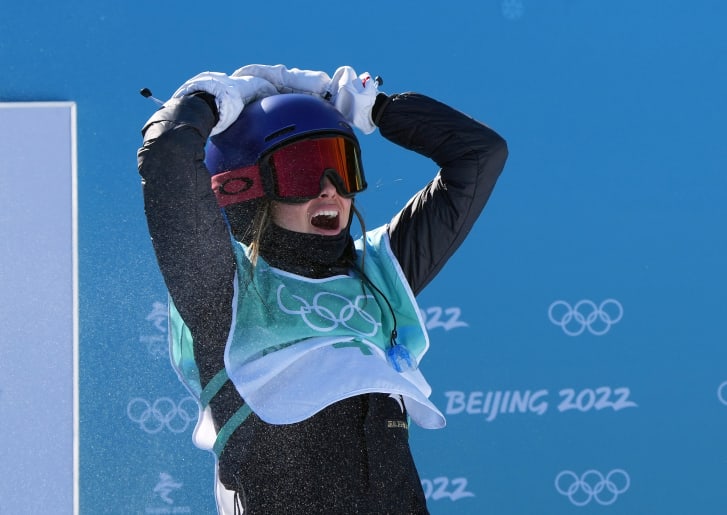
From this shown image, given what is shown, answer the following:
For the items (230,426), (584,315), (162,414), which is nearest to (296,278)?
(230,426)

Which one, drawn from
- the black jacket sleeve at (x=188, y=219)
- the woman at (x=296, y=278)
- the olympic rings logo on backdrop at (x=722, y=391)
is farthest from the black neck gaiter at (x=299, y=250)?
the olympic rings logo on backdrop at (x=722, y=391)

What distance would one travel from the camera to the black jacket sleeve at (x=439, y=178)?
2596mm

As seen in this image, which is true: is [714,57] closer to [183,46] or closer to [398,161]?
[398,161]

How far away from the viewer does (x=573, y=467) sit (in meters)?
3.97

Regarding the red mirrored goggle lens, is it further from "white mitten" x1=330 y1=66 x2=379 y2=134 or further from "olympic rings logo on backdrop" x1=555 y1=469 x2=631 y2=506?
"olympic rings logo on backdrop" x1=555 y1=469 x2=631 y2=506

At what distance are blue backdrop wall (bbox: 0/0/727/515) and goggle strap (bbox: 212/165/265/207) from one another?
1.41m

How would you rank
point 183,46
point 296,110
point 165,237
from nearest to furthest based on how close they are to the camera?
1. point 165,237
2. point 296,110
3. point 183,46

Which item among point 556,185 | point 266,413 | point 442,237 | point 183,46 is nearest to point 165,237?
point 266,413

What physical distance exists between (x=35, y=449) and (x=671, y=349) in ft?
7.12

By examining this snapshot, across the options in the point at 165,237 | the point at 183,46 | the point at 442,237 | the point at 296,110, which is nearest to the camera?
the point at 165,237

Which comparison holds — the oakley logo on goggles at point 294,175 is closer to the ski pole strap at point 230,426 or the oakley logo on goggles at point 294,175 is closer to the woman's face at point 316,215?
the woman's face at point 316,215

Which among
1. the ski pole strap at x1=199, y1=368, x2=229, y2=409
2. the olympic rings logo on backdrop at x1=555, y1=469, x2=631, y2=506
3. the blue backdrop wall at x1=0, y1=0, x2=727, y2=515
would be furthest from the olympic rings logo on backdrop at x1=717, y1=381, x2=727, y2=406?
the ski pole strap at x1=199, y1=368, x2=229, y2=409

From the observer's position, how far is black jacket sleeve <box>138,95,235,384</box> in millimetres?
2066

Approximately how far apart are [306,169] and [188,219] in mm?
380
